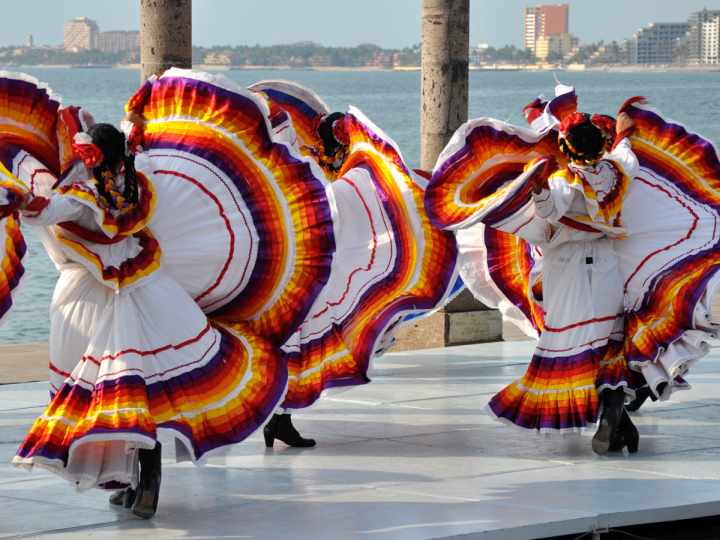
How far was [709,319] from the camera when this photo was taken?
343 inches

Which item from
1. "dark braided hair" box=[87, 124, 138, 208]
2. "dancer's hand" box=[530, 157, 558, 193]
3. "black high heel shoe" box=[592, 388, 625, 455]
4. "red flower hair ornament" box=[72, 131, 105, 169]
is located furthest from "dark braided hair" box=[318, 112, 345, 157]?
"red flower hair ornament" box=[72, 131, 105, 169]

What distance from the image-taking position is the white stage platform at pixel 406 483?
6.96 metres

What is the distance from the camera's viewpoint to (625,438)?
8516mm

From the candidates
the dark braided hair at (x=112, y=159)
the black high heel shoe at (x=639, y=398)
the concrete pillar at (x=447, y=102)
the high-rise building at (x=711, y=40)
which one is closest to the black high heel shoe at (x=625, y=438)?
the black high heel shoe at (x=639, y=398)

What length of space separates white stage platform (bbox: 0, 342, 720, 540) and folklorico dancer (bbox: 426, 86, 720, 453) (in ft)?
0.98

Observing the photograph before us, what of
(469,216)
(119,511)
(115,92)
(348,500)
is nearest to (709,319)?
(469,216)

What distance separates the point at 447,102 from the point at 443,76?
173mm

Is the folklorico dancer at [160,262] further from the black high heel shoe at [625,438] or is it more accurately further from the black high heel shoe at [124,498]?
the black high heel shoe at [625,438]

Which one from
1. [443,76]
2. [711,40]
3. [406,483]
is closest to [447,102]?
[443,76]

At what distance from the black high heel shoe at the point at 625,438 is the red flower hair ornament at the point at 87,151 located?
2.87 meters

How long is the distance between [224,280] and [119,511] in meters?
0.97

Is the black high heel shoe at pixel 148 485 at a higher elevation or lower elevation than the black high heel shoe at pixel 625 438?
higher

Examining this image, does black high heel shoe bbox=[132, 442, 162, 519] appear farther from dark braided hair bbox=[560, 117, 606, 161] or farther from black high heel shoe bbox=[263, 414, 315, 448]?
dark braided hair bbox=[560, 117, 606, 161]

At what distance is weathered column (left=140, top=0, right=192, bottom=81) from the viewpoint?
36.5ft
